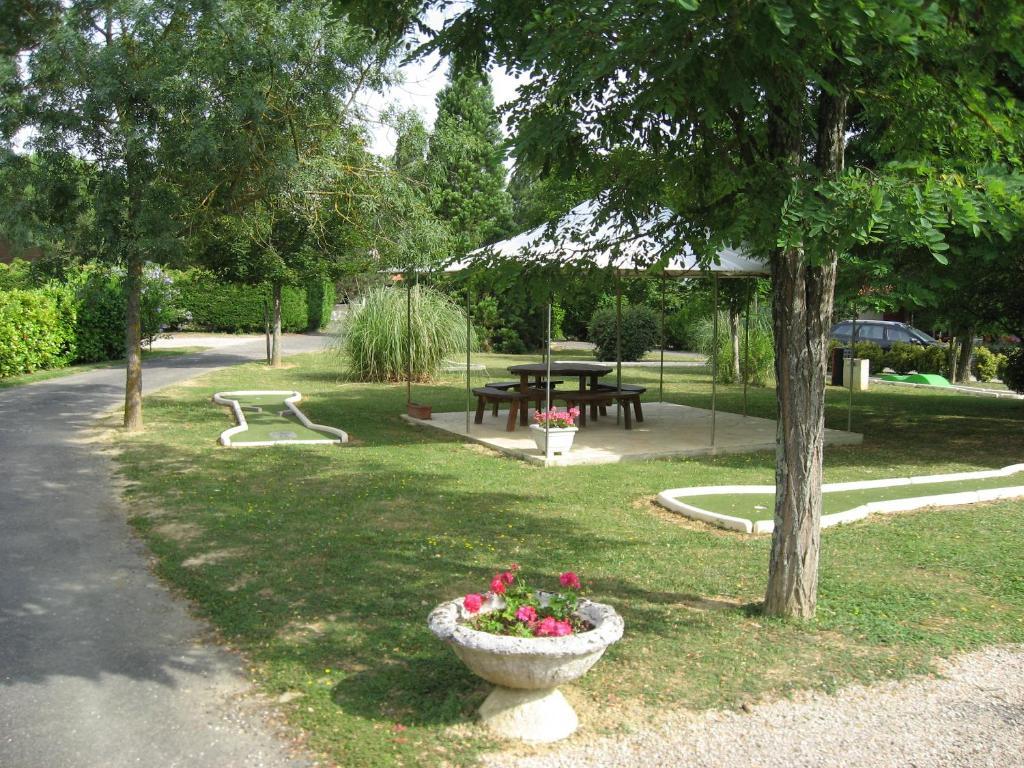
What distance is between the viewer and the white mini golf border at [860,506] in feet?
26.7

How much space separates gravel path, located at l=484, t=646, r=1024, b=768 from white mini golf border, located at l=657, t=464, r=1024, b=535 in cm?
312

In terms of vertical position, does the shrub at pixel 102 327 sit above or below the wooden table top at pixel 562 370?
above

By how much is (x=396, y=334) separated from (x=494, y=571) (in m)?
14.7

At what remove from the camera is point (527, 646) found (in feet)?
13.2

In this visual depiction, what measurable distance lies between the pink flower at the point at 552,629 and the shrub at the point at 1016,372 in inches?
615

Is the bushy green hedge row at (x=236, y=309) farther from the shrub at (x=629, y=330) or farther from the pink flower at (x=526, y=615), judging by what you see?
the pink flower at (x=526, y=615)

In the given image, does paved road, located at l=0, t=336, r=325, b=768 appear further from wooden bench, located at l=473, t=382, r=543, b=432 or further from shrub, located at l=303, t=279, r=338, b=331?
shrub, located at l=303, t=279, r=338, b=331

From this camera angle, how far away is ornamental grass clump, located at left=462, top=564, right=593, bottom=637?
13.9ft

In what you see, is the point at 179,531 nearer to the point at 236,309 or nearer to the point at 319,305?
the point at 236,309

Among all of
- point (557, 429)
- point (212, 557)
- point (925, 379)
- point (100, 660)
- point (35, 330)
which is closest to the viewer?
point (100, 660)

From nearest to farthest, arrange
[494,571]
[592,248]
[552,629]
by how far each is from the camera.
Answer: [552,629], [592,248], [494,571]

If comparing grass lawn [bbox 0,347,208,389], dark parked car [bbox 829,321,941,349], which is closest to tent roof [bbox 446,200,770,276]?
grass lawn [bbox 0,347,208,389]

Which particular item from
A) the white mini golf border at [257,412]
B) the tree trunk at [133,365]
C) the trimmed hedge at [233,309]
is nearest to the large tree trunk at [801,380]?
the white mini golf border at [257,412]

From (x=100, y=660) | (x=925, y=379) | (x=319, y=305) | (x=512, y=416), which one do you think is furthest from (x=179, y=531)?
(x=319, y=305)
